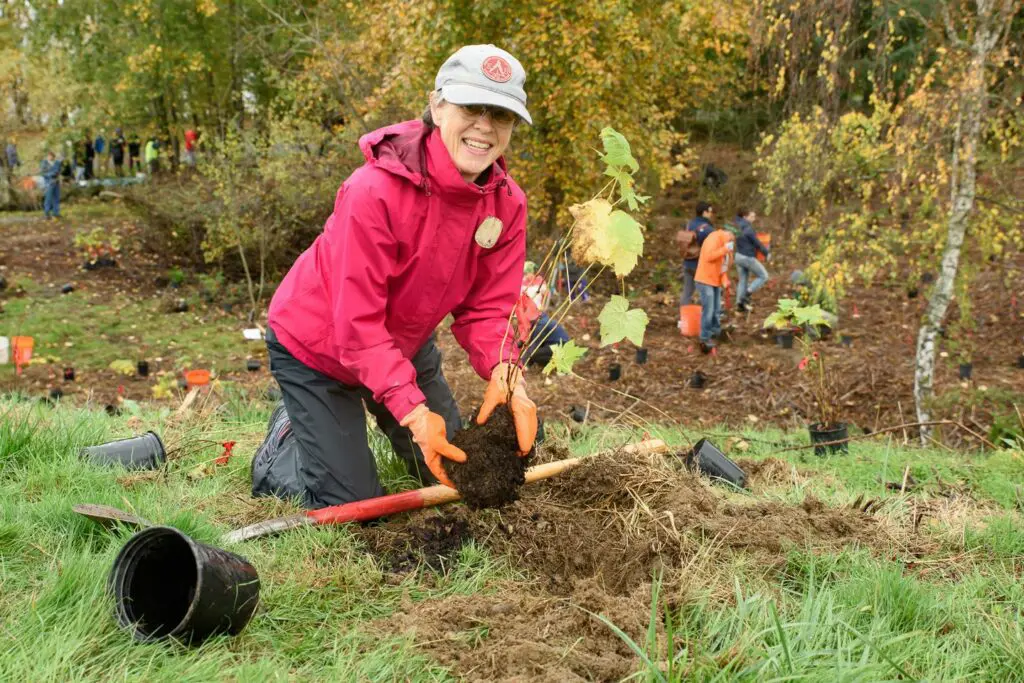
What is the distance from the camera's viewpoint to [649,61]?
10.4 m

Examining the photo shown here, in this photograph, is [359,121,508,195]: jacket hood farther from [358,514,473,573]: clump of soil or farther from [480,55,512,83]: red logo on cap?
[358,514,473,573]: clump of soil

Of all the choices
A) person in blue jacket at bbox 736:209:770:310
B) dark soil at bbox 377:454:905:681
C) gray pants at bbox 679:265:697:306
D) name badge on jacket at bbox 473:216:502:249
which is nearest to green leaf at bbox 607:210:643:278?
name badge on jacket at bbox 473:216:502:249

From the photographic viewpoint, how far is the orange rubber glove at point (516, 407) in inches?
115

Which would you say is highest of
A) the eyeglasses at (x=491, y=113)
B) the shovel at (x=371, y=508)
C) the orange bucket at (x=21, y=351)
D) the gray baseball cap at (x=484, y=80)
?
the gray baseball cap at (x=484, y=80)

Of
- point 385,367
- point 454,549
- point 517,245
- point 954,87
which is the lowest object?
point 454,549

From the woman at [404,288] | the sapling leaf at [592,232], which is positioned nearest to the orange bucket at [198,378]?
the woman at [404,288]

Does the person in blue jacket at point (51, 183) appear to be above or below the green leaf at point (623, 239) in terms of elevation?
below

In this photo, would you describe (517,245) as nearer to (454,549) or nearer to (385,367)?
(385,367)

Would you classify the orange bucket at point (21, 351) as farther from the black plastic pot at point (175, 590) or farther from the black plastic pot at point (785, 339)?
the black plastic pot at point (785, 339)

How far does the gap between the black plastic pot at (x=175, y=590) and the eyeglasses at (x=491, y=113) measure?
5.05ft

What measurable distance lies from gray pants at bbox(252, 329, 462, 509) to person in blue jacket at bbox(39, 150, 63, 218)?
590 inches

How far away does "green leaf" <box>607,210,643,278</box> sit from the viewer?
2855mm

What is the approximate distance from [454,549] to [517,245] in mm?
1160

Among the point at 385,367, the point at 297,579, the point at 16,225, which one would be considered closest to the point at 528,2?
the point at 385,367
